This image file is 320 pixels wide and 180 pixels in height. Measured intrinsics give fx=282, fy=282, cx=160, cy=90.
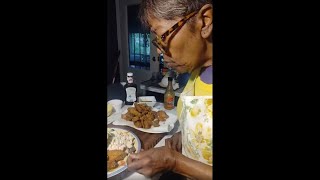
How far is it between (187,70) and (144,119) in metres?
0.26

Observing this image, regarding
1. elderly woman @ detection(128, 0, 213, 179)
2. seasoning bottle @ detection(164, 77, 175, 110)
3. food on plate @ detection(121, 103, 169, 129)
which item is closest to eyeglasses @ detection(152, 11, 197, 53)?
elderly woman @ detection(128, 0, 213, 179)

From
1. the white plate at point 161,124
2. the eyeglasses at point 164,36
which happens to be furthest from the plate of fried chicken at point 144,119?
the eyeglasses at point 164,36

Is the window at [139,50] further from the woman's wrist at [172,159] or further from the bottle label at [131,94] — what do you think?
the woman's wrist at [172,159]

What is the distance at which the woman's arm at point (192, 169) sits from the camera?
2.80 ft

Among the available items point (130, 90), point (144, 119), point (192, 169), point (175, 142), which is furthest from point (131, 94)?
point (192, 169)

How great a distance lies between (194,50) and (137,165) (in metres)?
0.40

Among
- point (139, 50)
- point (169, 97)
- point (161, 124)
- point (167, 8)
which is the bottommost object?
point (161, 124)

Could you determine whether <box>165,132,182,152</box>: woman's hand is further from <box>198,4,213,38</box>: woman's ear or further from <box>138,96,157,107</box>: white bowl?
<box>198,4,213,38</box>: woman's ear

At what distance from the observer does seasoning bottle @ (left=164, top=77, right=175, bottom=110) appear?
0.95 m

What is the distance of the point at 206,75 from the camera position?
2.96 ft

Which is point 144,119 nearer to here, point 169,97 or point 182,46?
point 169,97

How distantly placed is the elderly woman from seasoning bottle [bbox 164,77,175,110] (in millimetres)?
65
